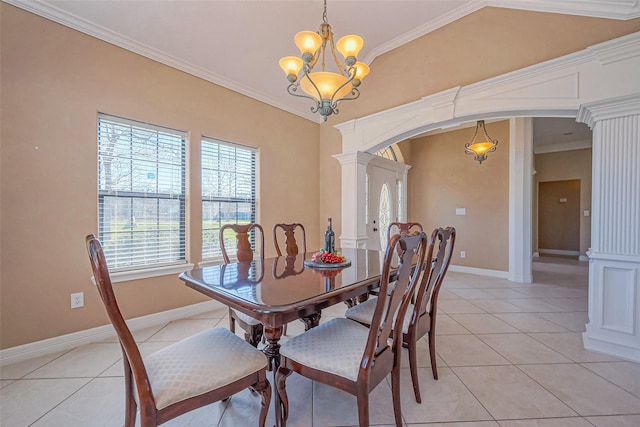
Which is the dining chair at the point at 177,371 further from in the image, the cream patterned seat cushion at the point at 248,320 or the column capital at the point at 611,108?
the column capital at the point at 611,108

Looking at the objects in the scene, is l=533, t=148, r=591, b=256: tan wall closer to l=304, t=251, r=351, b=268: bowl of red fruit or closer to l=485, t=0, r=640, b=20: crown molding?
l=485, t=0, r=640, b=20: crown molding

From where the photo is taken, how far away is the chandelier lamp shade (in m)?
4.30

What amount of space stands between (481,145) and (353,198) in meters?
2.35

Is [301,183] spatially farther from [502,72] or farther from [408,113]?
[502,72]

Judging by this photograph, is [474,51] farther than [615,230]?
Yes

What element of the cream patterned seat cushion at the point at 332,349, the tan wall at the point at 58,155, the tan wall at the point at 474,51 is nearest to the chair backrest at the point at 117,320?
the cream patterned seat cushion at the point at 332,349

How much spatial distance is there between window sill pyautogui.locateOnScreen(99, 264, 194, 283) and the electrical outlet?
15cm

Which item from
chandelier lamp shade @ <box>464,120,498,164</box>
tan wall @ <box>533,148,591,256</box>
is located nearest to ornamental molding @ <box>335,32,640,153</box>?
chandelier lamp shade @ <box>464,120,498,164</box>

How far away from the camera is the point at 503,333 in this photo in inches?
100

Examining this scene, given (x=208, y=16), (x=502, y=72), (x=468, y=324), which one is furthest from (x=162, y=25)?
(x=468, y=324)

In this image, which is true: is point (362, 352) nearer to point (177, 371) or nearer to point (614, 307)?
point (177, 371)

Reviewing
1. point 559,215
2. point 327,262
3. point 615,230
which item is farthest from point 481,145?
point 559,215

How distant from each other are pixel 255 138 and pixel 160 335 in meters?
A: 2.58

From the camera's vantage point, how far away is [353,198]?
3912 mm
